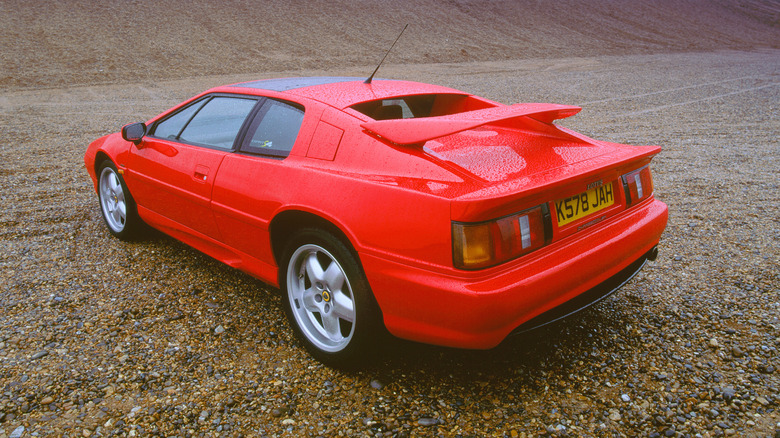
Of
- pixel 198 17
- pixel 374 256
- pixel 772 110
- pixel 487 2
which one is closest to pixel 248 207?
pixel 374 256

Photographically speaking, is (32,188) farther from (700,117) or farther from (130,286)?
(700,117)

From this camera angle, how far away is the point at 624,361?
8.32 feet

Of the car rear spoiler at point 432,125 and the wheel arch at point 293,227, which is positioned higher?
the car rear spoiler at point 432,125

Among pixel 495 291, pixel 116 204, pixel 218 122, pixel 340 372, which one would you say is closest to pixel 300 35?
pixel 116 204

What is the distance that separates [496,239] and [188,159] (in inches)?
80.0

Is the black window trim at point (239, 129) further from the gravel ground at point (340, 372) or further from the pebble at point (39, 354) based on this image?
the pebble at point (39, 354)

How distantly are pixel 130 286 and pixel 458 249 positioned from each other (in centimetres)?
244

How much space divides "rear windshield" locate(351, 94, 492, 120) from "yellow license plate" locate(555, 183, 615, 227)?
969mm

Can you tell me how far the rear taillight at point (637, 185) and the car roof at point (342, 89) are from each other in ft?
3.64

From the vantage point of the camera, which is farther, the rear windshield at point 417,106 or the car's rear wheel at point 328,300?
the rear windshield at point 417,106

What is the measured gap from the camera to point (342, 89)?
2859 mm

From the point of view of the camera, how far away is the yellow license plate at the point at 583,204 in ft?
7.15

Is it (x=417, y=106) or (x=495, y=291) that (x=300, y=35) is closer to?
(x=417, y=106)

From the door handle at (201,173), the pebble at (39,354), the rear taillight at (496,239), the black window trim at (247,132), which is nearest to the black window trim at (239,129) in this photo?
the black window trim at (247,132)
